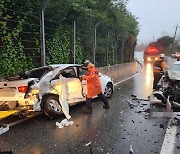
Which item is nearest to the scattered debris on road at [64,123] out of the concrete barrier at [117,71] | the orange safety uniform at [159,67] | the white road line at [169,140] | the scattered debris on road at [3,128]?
the scattered debris on road at [3,128]

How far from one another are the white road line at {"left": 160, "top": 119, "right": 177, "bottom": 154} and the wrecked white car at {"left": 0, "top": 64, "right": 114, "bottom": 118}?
263 cm

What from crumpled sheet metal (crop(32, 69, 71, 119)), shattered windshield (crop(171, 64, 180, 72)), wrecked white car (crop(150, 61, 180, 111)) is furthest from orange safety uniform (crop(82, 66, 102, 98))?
shattered windshield (crop(171, 64, 180, 72))

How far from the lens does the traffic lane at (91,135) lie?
5020mm

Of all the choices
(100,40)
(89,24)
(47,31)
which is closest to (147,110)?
(47,31)

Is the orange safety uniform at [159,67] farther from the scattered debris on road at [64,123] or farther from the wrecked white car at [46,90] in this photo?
the scattered debris on road at [64,123]

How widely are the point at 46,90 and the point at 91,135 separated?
1997 mm

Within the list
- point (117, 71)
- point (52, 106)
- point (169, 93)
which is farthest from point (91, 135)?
point (117, 71)

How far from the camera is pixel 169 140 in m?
5.53

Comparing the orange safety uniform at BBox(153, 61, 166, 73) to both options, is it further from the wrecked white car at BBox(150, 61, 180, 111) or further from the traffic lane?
the traffic lane

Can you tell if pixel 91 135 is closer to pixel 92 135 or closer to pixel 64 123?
pixel 92 135

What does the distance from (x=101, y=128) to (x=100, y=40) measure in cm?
1272

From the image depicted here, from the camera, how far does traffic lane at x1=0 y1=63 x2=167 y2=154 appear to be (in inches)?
198

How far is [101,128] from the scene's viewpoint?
633cm

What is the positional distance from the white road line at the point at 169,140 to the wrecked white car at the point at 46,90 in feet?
8.62
